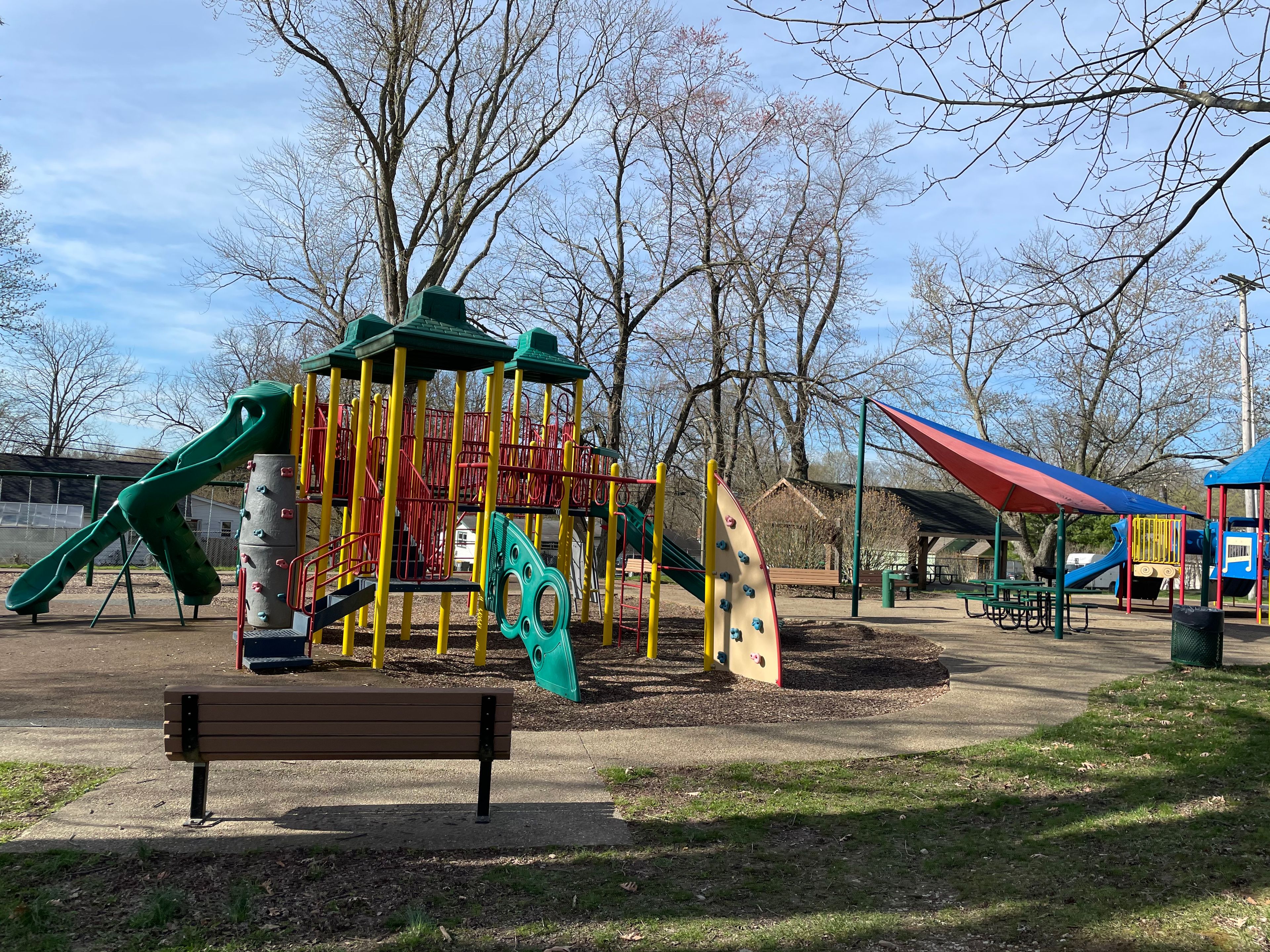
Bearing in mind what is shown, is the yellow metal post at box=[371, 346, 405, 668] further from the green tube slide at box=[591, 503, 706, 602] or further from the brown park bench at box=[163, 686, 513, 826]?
the brown park bench at box=[163, 686, 513, 826]

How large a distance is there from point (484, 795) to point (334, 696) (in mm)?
978

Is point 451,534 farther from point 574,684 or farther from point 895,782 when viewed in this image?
point 895,782

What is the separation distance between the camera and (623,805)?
538 cm

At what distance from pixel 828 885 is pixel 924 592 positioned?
25318mm

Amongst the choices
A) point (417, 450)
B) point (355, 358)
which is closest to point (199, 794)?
point (417, 450)

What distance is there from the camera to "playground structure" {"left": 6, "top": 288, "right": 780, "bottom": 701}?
1000 cm

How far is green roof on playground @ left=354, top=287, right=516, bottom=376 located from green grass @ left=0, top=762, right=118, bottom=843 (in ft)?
18.1

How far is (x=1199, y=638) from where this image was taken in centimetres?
1115

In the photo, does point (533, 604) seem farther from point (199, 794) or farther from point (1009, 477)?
point (1009, 477)

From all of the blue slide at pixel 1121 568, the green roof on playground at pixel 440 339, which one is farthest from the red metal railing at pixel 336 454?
the blue slide at pixel 1121 568

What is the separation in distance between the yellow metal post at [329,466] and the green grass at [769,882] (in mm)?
7016

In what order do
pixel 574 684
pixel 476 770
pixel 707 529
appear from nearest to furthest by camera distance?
pixel 476 770
pixel 574 684
pixel 707 529

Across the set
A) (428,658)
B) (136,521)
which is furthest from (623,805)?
(136,521)

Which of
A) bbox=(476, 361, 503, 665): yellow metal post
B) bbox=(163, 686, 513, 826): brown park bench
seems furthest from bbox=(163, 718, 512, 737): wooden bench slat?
bbox=(476, 361, 503, 665): yellow metal post
